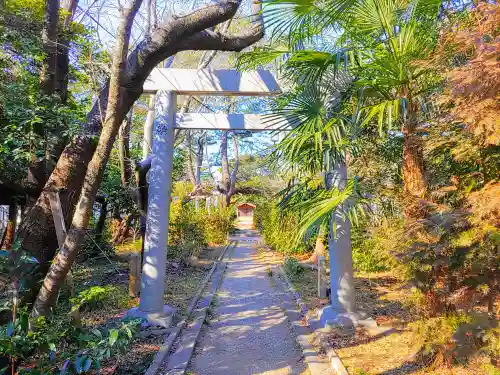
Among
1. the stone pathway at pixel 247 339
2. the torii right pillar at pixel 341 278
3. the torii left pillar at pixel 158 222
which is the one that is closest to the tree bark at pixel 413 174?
the torii right pillar at pixel 341 278

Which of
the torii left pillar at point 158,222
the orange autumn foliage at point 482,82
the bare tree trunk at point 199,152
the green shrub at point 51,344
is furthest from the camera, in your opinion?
the bare tree trunk at point 199,152

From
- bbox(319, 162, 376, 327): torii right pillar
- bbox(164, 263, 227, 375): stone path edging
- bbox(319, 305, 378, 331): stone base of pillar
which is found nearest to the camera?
bbox(164, 263, 227, 375): stone path edging

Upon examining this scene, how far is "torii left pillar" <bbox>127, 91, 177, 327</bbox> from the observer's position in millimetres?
5645

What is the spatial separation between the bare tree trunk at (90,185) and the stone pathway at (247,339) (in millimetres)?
1846

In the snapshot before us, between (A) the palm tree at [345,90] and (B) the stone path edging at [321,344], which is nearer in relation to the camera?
(A) the palm tree at [345,90]

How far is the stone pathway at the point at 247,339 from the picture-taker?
4340mm

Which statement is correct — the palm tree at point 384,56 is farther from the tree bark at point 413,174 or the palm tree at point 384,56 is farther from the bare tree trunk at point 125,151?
the bare tree trunk at point 125,151

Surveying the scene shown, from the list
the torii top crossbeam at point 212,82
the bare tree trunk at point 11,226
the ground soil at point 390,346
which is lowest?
the ground soil at point 390,346

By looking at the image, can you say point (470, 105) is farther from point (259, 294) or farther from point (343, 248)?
point (259, 294)

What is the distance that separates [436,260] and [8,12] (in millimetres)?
6213

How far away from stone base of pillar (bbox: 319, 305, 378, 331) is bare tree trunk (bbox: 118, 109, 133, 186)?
5107 mm

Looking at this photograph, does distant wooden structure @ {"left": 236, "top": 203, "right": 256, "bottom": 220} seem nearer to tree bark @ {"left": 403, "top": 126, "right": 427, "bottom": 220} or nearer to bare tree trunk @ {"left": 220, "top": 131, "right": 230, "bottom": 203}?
bare tree trunk @ {"left": 220, "top": 131, "right": 230, "bottom": 203}

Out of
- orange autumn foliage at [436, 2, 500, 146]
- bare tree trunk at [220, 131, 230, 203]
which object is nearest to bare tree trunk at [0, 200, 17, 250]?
orange autumn foliage at [436, 2, 500, 146]

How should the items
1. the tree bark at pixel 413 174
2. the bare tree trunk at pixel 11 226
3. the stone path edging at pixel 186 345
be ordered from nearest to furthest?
1. the tree bark at pixel 413 174
2. the stone path edging at pixel 186 345
3. the bare tree trunk at pixel 11 226
